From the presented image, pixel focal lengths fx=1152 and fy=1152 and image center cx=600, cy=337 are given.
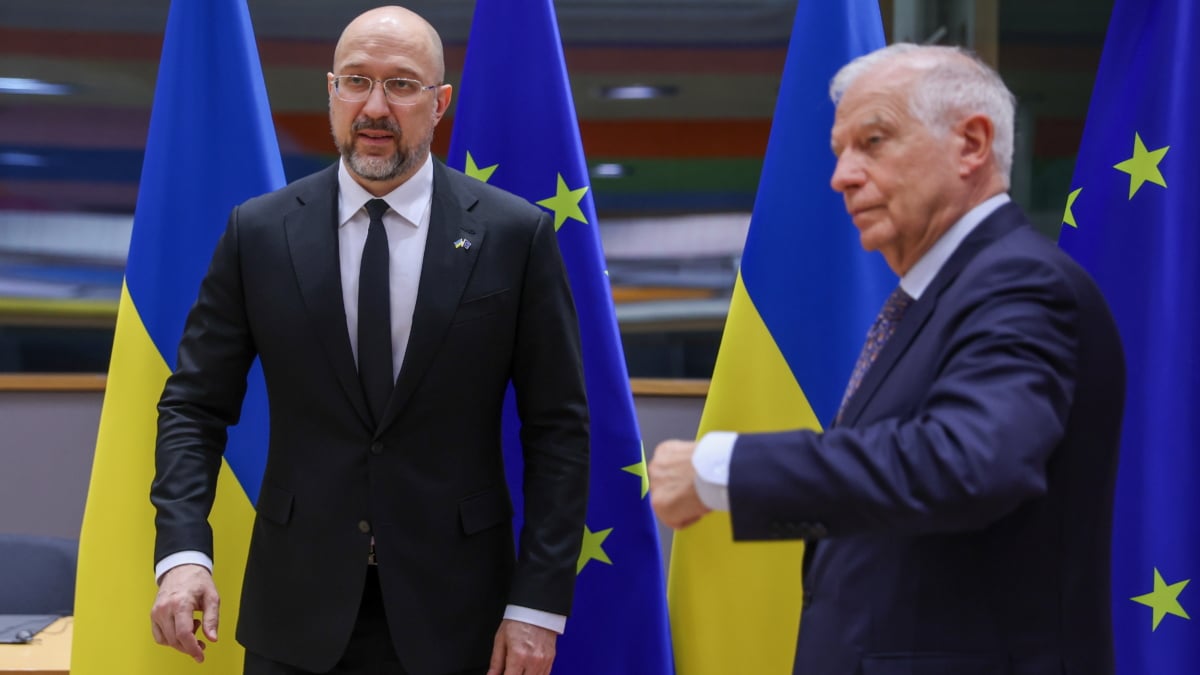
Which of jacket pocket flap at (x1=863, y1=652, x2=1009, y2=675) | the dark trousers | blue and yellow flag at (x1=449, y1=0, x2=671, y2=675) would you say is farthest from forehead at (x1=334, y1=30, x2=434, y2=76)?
jacket pocket flap at (x1=863, y1=652, x2=1009, y2=675)

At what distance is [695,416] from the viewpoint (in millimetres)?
3693

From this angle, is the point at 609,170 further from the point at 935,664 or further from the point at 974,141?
the point at 935,664

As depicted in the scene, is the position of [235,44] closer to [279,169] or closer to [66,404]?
[279,169]

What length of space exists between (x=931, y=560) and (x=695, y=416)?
8.09 ft

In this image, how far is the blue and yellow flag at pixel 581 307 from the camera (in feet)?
7.62

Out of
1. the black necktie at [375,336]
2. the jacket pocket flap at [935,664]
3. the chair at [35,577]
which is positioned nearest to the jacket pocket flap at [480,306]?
the black necktie at [375,336]

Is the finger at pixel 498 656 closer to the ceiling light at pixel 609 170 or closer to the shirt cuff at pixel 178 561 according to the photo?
the shirt cuff at pixel 178 561

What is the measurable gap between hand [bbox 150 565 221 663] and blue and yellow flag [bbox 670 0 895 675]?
1.04 metres

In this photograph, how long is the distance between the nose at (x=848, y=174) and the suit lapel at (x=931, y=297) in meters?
0.14

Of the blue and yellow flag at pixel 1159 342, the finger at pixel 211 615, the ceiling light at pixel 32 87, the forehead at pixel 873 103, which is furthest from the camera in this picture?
the ceiling light at pixel 32 87

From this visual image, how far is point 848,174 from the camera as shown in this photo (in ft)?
4.34

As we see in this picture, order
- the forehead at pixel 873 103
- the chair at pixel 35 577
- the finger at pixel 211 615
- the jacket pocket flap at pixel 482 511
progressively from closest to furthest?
the forehead at pixel 873 103 → the finger at pixel 211 615 → the jacket pocket flap at pixel 482 511 → the chair at pixel 35 577

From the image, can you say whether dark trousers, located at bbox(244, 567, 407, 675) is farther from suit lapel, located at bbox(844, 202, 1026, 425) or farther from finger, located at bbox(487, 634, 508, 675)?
suit lapel, located at bbox(844, 202, 1026, 425)

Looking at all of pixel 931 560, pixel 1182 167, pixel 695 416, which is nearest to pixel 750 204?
pixel 695 416
